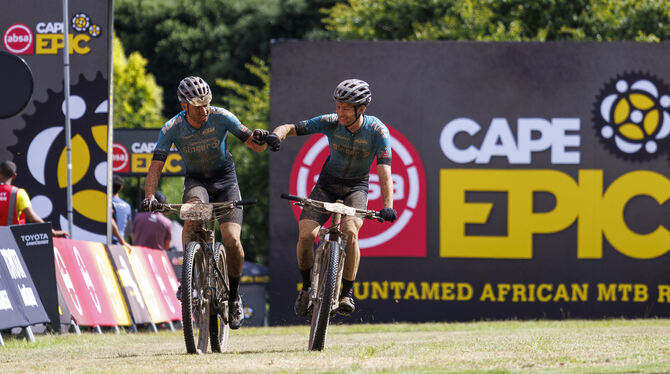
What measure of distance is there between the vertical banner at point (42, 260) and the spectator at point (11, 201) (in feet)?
1.09

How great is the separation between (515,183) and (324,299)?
11.1 m

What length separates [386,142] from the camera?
35.4ft

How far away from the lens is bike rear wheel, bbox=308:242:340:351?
10164 millimetres

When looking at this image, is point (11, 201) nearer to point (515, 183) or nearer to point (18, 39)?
point (18, 39)

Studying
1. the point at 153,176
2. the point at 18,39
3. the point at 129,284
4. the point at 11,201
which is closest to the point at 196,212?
the point at 153,176

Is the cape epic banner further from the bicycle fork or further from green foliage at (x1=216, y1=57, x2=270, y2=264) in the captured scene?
the bicycle fork

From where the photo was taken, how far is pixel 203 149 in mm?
10609

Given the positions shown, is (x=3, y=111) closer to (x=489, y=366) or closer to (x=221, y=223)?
(x=221, y=223)

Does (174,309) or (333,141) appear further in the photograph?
(174,309)

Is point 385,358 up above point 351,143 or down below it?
below

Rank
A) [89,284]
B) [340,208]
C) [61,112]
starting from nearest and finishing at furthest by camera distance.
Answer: [340,208] < [89,284] < [61,112]

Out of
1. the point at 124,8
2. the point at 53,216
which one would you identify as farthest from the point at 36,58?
the point at 124,8

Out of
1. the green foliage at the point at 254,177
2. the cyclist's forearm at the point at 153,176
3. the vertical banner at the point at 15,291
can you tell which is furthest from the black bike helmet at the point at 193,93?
the green foliage at the point at 254,177

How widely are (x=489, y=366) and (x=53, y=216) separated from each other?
10529mm
